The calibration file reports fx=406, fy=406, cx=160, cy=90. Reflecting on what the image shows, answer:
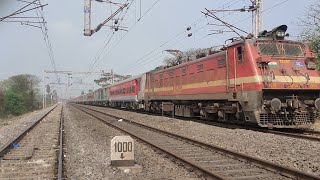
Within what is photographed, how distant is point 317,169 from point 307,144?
352 cm

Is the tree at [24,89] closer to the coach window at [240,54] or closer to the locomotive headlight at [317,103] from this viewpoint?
the coach window at [240,54]

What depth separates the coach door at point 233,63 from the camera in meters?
15.9

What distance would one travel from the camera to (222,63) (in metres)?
17.4

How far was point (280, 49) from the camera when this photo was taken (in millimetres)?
15734

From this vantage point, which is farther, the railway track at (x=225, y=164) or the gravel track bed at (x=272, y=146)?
the gravel track bed at (x=272, y=146)

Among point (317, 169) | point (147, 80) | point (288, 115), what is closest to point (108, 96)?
point (147, 80)

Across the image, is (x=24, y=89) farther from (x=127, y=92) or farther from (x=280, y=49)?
(x=280, y=49)

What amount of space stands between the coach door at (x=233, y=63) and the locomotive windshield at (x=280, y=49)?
0.79 meters

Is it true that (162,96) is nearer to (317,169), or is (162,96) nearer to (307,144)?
(307,144)

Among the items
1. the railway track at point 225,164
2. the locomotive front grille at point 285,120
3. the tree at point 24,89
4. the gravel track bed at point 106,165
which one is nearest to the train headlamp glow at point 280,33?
the locomotive front grille at point 285,120

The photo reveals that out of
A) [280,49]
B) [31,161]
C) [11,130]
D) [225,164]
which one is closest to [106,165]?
[31,161]

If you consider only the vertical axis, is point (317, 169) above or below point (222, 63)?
below

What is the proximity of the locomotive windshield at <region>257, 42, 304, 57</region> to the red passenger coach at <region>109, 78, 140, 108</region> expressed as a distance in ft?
72.3

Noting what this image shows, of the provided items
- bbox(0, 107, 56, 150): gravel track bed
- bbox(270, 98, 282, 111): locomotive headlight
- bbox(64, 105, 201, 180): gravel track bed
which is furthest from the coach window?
bbox(0, 107, 56, 150): gravel track bed
